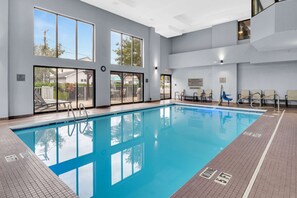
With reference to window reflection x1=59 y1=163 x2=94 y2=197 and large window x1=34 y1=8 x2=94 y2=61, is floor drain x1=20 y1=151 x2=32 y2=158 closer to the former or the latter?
window reflection x1=59 y1=163 x2=94 y2=197

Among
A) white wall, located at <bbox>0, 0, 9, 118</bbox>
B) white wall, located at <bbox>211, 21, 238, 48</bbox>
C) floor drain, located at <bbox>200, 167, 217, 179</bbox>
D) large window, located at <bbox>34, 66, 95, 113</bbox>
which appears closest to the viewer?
floor drain, located at <bbox>200, 167, 217, 179</bbox>

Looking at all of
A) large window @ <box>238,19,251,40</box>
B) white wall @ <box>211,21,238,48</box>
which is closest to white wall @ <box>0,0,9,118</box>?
white wall @ <box>211,21,238,48</box>

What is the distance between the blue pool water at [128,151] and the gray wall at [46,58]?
1.95 metres

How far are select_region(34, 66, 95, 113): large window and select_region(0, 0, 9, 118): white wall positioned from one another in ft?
3.70

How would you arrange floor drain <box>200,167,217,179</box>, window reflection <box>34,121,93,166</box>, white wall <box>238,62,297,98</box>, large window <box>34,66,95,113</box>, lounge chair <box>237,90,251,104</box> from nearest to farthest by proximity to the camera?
floor drain <box>200,167,217,179</box>, window reflection <box>34,121,93,166</box>, large window <box>34,66,95,113</box>, white wall <box>238,62,297,98</box>, lounge chair <box>237,90,251,104</box>

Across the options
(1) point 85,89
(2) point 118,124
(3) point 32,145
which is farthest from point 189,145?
(1) point 85,89

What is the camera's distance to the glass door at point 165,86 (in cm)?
1405

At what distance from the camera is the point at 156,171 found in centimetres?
317

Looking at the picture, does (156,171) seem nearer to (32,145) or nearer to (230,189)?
(230,189)

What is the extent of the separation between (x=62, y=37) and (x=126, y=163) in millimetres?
6725

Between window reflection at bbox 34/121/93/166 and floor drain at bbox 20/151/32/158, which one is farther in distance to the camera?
window reflection at bbox 34/121/93/166

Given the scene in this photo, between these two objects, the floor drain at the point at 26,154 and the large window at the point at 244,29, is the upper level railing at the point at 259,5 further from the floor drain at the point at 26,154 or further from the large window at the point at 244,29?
the floor drain at the point at 26,154

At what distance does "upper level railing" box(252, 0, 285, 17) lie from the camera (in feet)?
22.9

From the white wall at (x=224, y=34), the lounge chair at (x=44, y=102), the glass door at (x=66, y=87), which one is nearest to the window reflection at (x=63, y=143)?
the lounge chair at (x=44, y=102)
